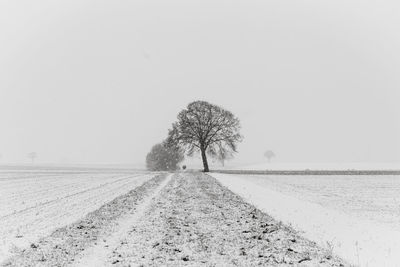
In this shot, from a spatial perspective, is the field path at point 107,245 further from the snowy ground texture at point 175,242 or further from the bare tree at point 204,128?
the bare tree at point 204,128

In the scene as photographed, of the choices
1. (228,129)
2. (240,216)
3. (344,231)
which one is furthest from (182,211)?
(228,129)

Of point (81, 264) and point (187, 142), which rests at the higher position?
point (187, 142)

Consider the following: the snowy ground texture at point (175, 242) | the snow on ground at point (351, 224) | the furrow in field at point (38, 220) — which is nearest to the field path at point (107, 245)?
the snowy ground texture at point (175, 242)

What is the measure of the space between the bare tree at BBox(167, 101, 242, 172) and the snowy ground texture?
55.9 metres

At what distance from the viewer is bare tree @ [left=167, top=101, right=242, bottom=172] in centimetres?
7488

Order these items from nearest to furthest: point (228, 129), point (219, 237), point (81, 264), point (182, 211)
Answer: point (81, 264), point (219, 237), point (182, 211), point (228, 129)

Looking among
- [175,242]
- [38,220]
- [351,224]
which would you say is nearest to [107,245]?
[175,242]

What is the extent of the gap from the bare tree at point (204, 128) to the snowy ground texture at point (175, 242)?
183ft

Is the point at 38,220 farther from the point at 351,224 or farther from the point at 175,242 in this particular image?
the point at 351,224

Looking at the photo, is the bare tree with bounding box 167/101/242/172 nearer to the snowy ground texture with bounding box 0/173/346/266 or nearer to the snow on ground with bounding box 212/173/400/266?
the snow on ground with bounding box 212/173/400/266

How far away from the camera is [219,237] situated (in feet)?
44.2

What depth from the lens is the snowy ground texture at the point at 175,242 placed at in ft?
34.8

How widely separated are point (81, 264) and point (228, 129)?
66.5 metres

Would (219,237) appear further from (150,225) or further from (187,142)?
(187,142)
